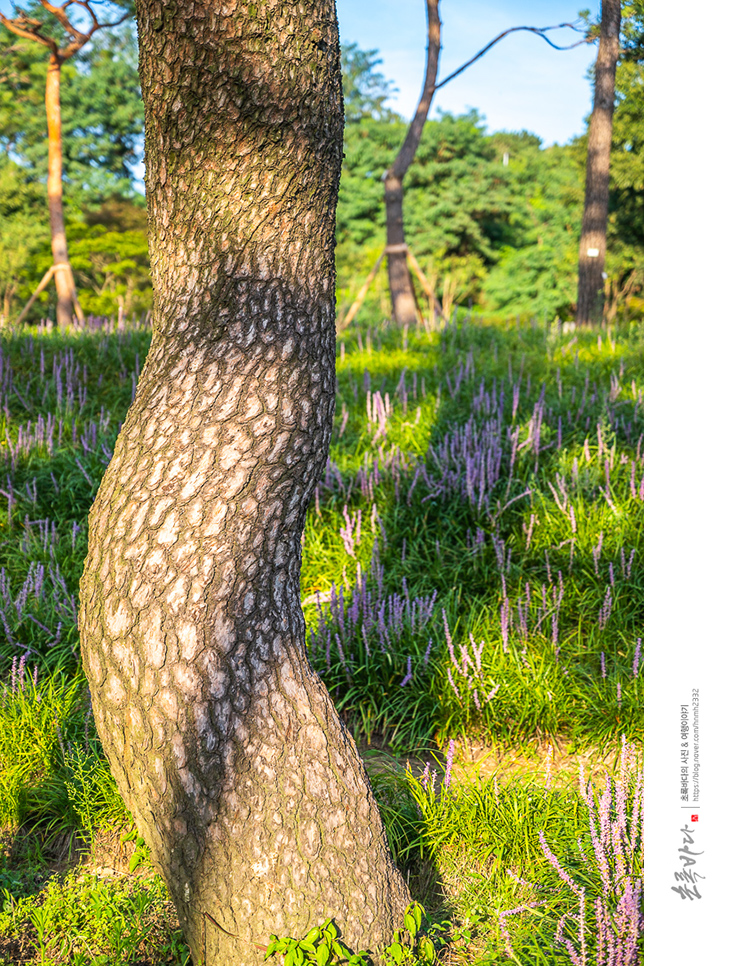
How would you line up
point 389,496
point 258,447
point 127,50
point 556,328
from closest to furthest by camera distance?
point 258,447
point 389,496
point 556,328
point 127,50

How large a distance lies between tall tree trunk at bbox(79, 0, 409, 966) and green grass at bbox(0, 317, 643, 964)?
16.1 inches

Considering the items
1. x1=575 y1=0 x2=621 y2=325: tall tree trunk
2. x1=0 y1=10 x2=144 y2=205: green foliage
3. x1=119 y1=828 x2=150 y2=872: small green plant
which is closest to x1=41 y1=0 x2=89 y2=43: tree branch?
x1=575 y1=0 x2=621 y2=325: tall tree trunk

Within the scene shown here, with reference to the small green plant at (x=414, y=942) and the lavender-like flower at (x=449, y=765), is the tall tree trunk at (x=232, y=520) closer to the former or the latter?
the small green plant at (x=414, y=942)

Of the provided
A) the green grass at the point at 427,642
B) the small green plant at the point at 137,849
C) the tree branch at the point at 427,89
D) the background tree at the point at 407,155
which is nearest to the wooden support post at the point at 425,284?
the background tree at the point at 407,155

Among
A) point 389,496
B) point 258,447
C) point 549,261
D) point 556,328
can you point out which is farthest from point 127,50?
point 258,447

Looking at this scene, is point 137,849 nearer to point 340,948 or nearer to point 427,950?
point 340,948

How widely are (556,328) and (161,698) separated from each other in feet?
22.5

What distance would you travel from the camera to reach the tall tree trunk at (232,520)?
2.00m

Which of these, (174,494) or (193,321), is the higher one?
(193,321)

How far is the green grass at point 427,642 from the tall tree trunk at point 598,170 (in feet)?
13.9

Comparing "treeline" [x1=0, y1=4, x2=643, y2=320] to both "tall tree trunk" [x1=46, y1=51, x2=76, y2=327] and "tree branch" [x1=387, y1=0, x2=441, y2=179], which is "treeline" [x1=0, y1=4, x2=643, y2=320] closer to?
"tall tree trunk" [x1=46, y1=51, x2=76, y2=327]

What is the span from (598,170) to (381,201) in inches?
810
